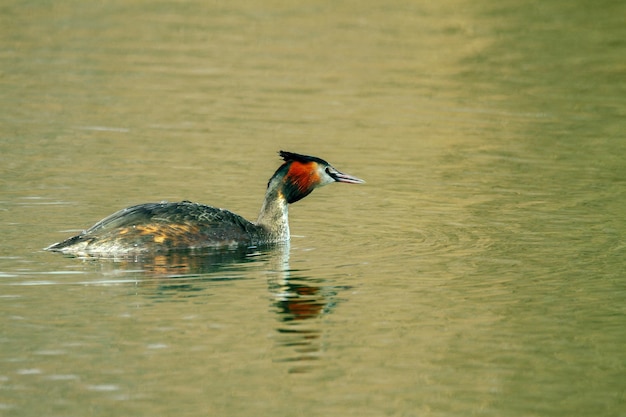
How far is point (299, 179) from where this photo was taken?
15.8m

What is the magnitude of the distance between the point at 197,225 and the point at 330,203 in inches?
127

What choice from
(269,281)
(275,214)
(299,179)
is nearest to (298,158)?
(299,179)

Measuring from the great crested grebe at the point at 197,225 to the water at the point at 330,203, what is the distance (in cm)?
28

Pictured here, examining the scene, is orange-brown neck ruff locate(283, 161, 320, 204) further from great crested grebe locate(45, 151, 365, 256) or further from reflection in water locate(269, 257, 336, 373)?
reflection in water locate(269, 257, 336, 373)

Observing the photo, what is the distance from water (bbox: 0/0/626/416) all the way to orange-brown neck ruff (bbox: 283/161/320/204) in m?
0.50

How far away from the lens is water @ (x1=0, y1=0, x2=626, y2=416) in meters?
10.6

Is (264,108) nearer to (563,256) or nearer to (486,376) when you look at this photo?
(563,256)

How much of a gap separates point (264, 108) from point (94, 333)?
1217 cm

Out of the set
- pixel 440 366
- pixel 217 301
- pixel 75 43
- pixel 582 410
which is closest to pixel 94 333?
pixel 217 301

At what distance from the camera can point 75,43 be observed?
1127 inches

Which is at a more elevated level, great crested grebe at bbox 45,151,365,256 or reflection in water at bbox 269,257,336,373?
great crested grebe at bbox 45,151,365,256

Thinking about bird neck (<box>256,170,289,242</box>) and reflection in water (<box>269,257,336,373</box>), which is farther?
bird neck (<box>256,170,289,242</box>)

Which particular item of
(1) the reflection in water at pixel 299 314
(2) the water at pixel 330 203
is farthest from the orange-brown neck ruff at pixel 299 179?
(1) the reflection in water at pixel 299 314

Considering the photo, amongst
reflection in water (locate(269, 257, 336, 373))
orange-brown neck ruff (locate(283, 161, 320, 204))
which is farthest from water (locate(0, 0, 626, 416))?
orange-brown neck ruff (locate(283, 161, 320, 204))
